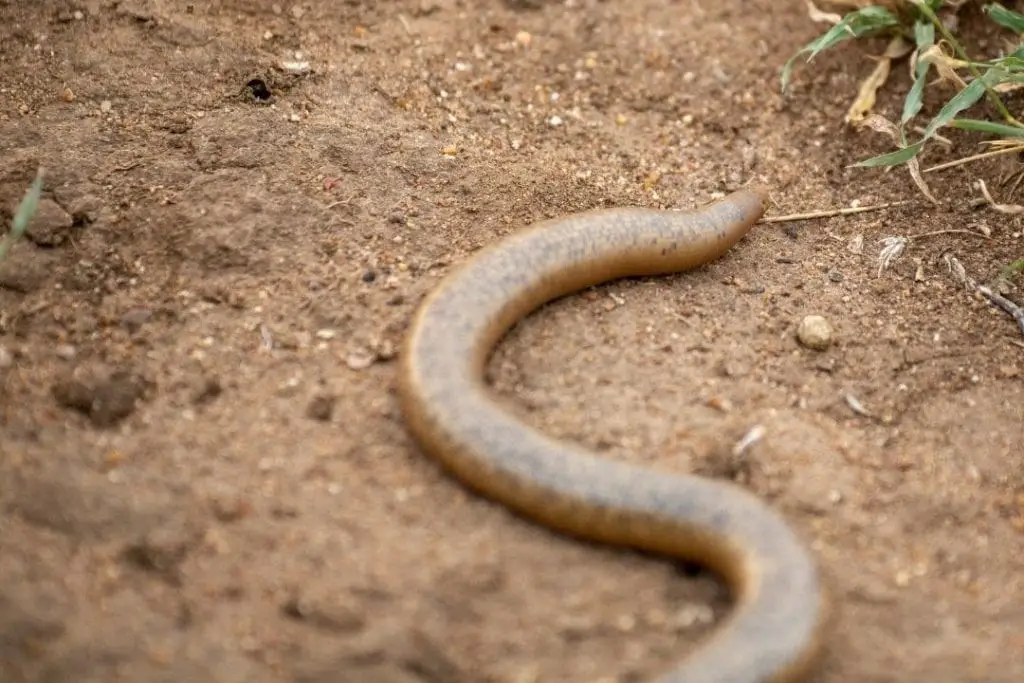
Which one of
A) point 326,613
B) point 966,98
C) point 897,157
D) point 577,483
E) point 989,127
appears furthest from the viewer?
point 897,157

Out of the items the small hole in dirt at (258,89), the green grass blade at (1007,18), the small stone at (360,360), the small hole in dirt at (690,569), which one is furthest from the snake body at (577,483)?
the green grass blade at (1007,18)

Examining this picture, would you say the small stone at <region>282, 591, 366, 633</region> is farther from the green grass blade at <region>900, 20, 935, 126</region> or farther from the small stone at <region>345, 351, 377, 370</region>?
the green grass blade at <region>900, 20, 935, 126</region>

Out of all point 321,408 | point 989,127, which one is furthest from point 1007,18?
point 321,408

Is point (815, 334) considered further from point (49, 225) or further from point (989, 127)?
point (49, 225)

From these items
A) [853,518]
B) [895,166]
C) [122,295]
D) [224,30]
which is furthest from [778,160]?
[122,295]

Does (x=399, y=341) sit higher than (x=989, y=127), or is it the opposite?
(x=989, y=127)

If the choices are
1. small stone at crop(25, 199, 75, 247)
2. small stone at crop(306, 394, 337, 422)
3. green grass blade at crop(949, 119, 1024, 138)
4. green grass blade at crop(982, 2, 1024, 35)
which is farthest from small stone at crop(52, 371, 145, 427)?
green grass blade at crop(982, 2, 1024, 35)

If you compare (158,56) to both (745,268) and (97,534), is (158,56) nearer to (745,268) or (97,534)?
(97,534)
